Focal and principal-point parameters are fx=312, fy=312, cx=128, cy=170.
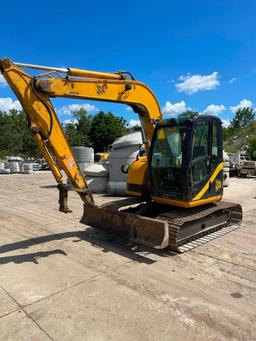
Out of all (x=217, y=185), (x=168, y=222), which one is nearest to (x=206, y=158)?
(x=217, y=185)

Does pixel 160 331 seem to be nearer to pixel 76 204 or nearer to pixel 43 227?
pixel 43 227

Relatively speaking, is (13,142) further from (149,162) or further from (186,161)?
(186,161)

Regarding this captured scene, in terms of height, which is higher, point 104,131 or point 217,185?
point 104,131

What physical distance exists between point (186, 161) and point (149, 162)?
0.91 meters

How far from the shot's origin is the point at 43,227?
721cm

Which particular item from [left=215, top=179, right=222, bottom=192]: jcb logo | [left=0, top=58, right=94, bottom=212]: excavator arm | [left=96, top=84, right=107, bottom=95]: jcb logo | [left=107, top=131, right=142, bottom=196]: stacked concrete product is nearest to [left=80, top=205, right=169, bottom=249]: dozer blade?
[left=0, top=58, right=94, bottom=212]: excavator arm

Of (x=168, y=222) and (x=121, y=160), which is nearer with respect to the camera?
(x=168, y=222)

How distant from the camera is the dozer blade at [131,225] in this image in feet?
16.6

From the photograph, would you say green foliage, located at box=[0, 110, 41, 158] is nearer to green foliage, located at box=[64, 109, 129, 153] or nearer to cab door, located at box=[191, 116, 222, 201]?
green foliage, located at box=[64, 109, 129, 153]

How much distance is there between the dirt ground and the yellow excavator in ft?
1.40

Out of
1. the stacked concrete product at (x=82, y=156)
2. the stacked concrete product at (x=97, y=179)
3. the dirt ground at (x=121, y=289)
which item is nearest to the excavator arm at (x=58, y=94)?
the dirt ground at (x=121, y=289)

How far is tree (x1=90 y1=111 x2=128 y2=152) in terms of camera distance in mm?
50844

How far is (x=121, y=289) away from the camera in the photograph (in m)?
4.01

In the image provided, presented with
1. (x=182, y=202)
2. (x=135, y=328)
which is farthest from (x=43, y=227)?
(x=135, y=328)
